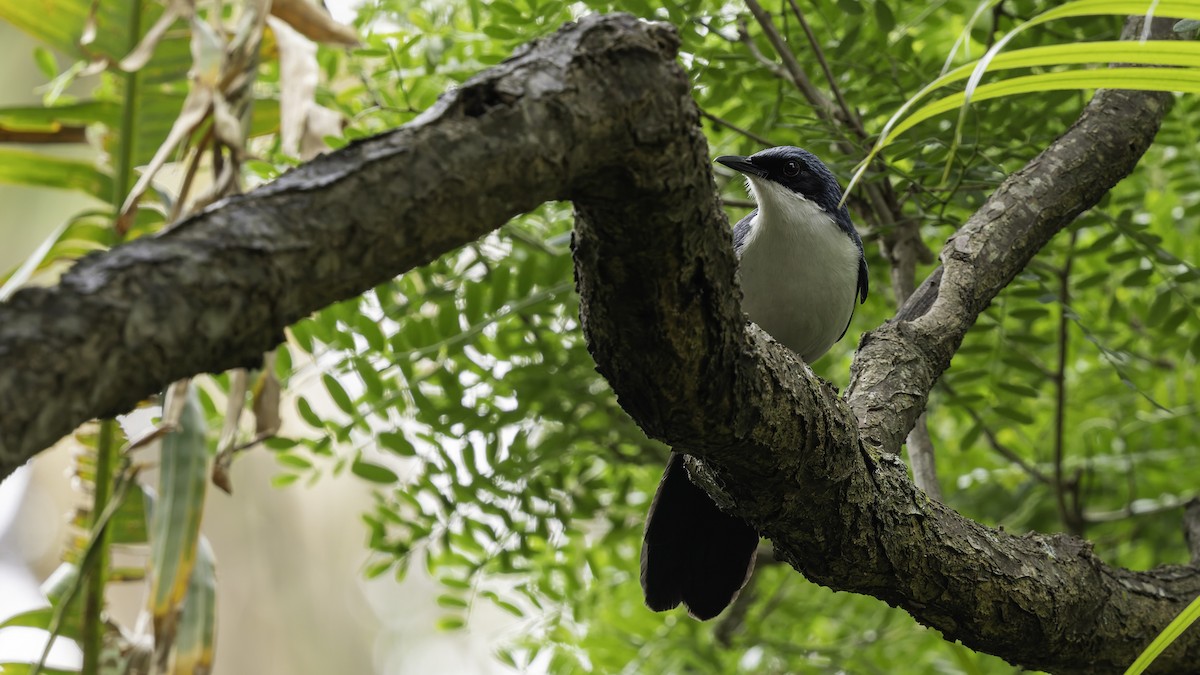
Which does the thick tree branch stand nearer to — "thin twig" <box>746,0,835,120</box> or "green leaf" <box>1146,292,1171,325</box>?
"thin twig" <box>746,0,835,120</box>

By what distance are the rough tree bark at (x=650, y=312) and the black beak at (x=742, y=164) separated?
1.97ft

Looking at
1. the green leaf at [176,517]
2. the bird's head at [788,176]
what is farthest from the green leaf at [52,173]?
the bird's head at [788,176]

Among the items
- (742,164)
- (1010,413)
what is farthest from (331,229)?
(1010,413)

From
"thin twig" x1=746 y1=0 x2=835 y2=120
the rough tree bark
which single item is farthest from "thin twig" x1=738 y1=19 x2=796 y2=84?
the rough tree bark

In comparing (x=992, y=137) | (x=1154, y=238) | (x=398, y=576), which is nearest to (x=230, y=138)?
(x=398, y=576)

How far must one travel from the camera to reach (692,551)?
250 cm

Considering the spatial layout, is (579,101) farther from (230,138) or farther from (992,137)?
(992,137)

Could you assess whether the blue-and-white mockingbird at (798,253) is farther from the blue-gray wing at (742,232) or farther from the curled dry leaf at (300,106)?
the curled dry leaf at (300,106)

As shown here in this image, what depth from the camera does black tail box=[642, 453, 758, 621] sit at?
247cm

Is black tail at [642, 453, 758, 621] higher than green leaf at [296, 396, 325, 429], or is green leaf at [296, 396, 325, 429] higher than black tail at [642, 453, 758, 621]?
green leaf at [296, 396, 325, 429]

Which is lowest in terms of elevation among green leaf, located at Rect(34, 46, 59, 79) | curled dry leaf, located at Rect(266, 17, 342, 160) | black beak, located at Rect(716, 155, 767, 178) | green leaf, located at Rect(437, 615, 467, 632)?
green leaf, located at Rect(437, 615, 467, 632)

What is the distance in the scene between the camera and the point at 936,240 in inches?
139

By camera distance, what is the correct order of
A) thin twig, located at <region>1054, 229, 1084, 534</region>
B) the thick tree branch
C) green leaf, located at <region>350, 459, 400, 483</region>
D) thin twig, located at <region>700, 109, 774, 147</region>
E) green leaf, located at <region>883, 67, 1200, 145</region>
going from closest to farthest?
the thick tree branch → green leaf, located at <region>883, 67, 1200, 145</region> → thin twig, located at <region>700, 109, 774, 147</region> → thin twig, located at <region>1054, 229, 1084, 534</region> → green leaf, located at <region>350, 459, 400, 483</region>

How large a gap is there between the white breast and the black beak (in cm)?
3
